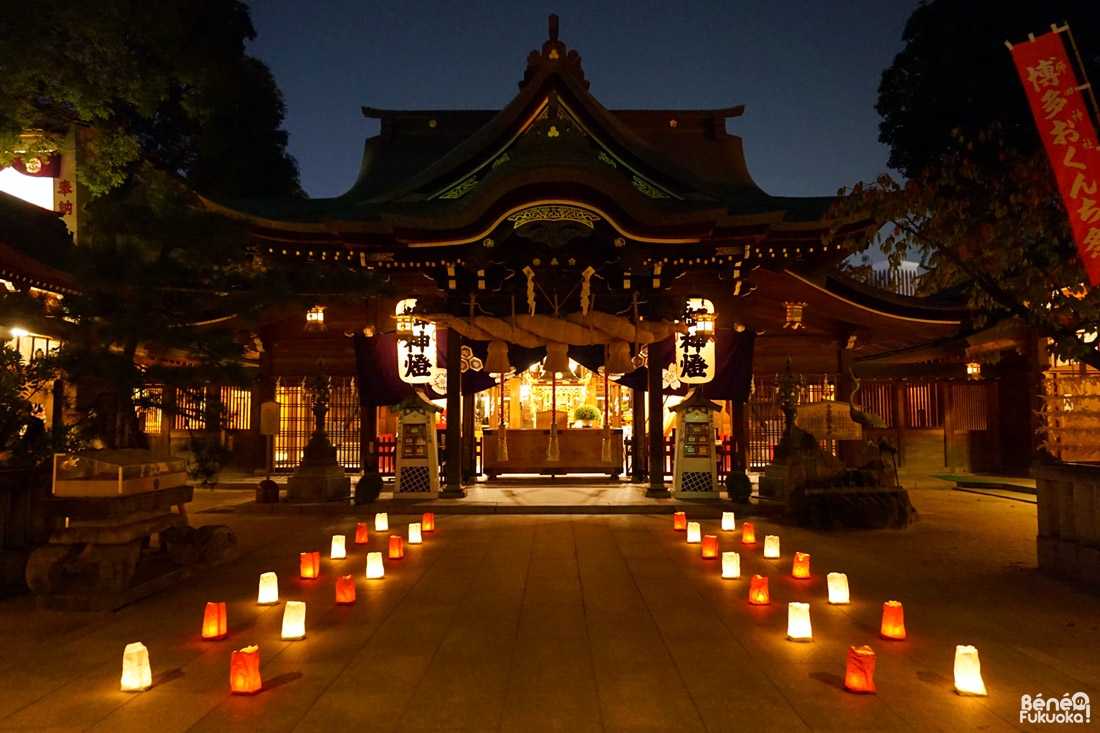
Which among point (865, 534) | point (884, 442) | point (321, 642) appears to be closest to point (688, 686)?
point (321, 642)

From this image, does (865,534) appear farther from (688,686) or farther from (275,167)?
(275,167)

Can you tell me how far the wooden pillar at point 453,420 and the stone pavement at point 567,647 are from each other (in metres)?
3.91

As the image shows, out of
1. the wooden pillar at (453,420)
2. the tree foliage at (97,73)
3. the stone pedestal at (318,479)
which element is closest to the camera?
the tree foliage at (97,73)

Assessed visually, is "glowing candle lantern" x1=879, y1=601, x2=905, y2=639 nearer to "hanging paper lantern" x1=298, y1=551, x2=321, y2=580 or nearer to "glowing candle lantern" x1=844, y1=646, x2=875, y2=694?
"glowing candle lantern" x1=844, y1=646, x2=875, y2=694

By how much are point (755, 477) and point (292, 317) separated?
1151cm

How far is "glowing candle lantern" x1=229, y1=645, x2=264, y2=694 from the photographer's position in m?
3.79

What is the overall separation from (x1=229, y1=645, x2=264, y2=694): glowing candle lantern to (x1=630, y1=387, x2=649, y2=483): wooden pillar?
1117cm

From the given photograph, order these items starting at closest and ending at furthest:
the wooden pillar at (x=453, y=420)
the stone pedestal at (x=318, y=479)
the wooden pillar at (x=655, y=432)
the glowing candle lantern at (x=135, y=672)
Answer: the glowing candle lantern at (x=135, y=672) < the stone pedestal at (x=318, y=479) < the wooden pillar at (x=655, y=432) < the wooden pillar at (x=453, y=420)

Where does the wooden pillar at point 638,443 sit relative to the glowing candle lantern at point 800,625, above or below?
above

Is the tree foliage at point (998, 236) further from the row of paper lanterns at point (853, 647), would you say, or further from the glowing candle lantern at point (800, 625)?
the glowing candle lantern at point (800, 625)

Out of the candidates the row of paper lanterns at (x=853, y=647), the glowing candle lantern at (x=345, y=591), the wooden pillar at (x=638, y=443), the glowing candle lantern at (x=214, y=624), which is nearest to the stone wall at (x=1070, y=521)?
the row of paper lanterns at (x=853, y=647)

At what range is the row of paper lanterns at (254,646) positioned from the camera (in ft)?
12.5

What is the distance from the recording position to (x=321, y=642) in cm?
473

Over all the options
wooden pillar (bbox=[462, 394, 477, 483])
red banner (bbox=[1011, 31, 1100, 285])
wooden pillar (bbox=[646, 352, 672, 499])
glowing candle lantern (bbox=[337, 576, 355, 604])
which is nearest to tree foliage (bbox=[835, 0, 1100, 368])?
red banner (bbox=[1011, 31, 1100, 285])
